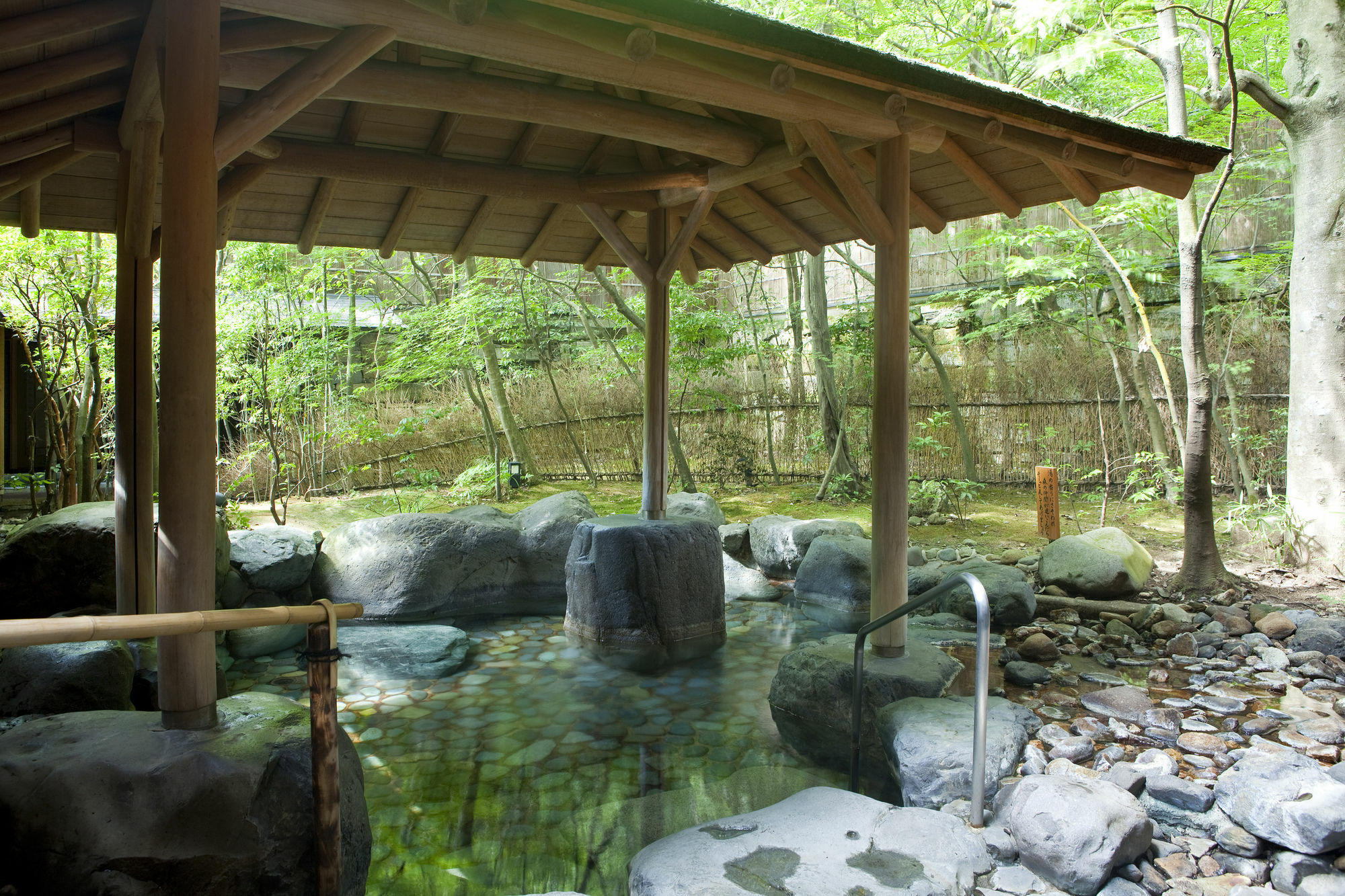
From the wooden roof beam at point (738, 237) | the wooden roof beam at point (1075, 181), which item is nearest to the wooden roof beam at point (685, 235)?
the wooden roof beam at point (738, 237)

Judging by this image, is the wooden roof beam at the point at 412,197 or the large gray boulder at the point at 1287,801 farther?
the wooden roof beam at the point at 412,197

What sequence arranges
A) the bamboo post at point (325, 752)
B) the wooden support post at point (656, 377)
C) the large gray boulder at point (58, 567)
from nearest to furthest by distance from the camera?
the bamboo post at point (325, 752) < the large gray boulder at point (58, 567) < the wooden support post at point (656, 377)

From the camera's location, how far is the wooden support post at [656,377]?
6.24 m

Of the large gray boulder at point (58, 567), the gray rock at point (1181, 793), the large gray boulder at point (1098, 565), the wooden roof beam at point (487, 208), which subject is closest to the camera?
the gray rock at point (1181, 793)

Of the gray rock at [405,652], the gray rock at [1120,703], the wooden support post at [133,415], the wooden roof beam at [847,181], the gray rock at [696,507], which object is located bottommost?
the gray rock at [405,652]

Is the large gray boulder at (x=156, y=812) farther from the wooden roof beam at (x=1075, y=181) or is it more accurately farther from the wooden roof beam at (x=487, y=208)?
the wooden roof beam at (x=1075, y=181)

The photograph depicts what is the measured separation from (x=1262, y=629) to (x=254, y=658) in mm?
6694

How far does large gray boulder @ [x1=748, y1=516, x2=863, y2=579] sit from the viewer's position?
26.5 ft

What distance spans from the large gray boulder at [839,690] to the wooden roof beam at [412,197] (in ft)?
12.0

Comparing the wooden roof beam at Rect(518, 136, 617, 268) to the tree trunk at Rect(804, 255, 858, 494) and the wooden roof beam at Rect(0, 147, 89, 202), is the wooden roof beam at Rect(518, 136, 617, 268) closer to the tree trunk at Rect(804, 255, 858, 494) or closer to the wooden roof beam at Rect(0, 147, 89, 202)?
the wooden roof beam at Rect(0, 147, 89, 202)

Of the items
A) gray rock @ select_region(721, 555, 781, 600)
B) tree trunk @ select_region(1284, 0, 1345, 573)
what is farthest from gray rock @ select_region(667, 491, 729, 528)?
tree trunk @ select_region(1284, 0, 1345, 573)

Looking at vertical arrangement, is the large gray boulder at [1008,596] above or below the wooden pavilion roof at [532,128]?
below

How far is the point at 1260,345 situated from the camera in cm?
1027

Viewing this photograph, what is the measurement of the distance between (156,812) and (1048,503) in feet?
22.2
